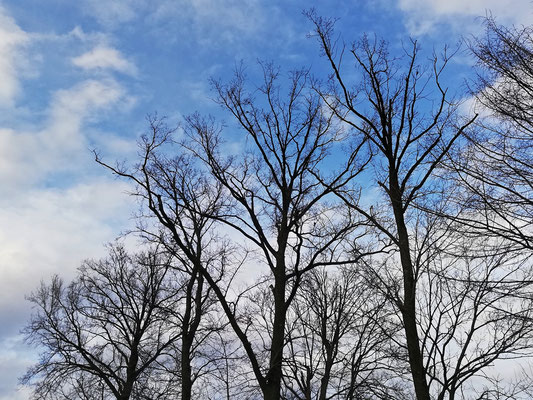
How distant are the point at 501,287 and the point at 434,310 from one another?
30.0 feet

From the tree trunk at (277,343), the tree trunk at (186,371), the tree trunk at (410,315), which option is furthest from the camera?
the tree trunk at (186,371)

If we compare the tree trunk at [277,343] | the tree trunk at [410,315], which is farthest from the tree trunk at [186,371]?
the tree trunk at [410,315]

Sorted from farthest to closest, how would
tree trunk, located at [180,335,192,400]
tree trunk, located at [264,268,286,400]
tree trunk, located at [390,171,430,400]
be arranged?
tree trunk, located at [180,335,192,400], tree trunk, located at [264,268,286,400], tree trunk, located at [390,171,430,400]

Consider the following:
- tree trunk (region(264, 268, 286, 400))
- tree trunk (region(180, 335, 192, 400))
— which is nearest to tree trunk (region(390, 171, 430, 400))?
tree trunk (region(264, 268, 286, 400))

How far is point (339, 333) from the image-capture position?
771 inches

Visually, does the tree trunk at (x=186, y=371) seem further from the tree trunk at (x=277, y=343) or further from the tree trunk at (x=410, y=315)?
the tree trunk at (x=410, y=315)

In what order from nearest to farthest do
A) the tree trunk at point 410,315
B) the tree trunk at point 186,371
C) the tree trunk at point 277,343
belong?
the tree trunk at point 410,315, the tree trunk at point 277,343, the tree trunk at point 186,371

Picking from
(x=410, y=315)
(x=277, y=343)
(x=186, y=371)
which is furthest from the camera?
(x=186, y=371)

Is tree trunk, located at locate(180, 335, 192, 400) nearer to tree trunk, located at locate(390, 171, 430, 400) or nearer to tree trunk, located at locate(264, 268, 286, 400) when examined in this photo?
tree trunk, located at locate(264, 268, 286, 400)

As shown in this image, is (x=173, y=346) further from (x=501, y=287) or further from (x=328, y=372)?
(x=501, y=287)

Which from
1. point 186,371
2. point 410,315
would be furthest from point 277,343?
point 186,371

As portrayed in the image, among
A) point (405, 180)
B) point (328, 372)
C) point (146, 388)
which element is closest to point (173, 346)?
point (146, 388)

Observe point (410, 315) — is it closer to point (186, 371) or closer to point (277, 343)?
point (277, 343)

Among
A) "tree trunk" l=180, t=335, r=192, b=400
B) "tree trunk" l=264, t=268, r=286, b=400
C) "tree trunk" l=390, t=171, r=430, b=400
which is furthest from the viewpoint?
"tree trunk" l=180, t=335, r=192, b=400
